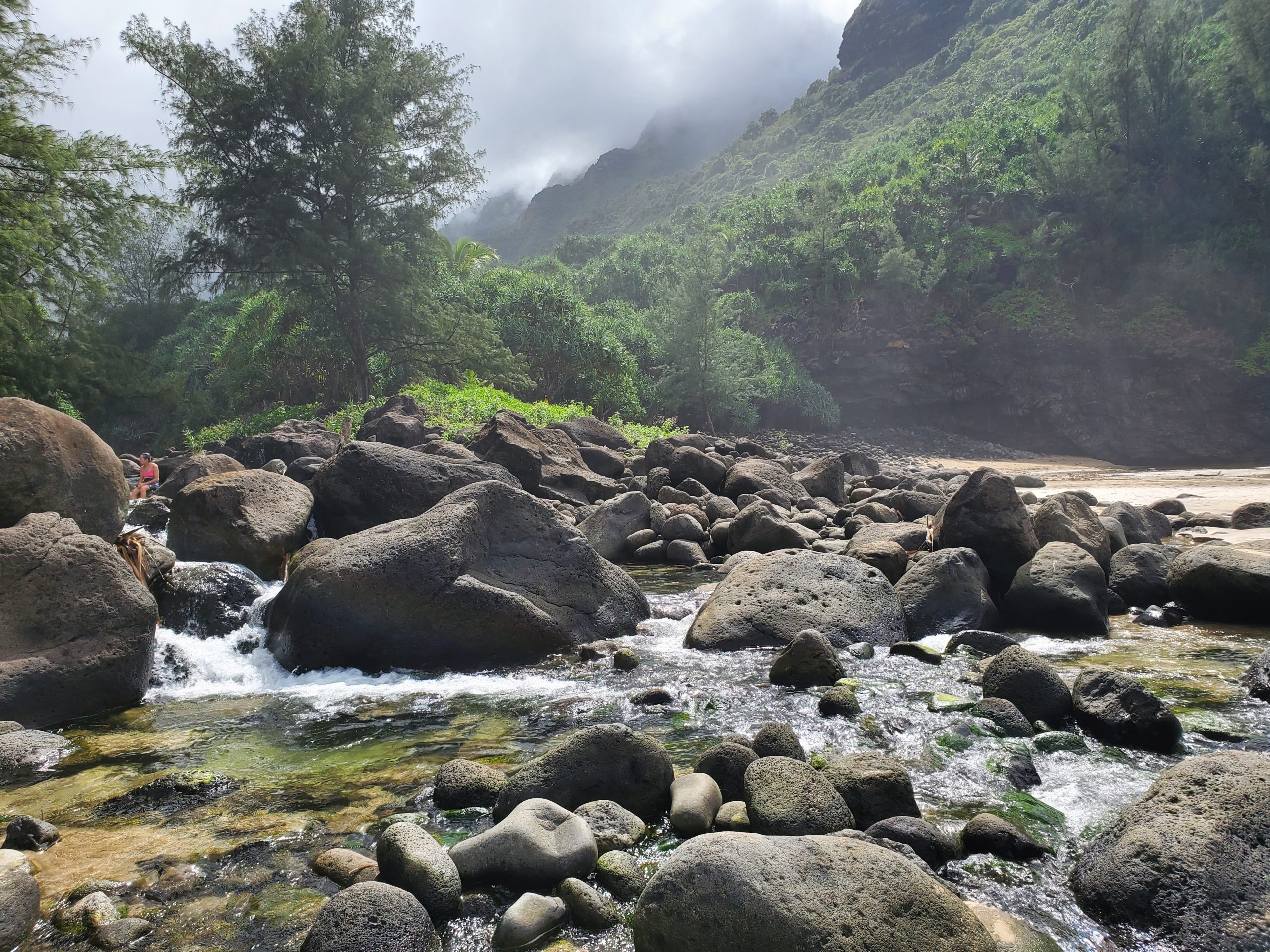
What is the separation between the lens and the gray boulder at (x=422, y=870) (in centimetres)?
325

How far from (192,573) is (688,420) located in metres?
29.4

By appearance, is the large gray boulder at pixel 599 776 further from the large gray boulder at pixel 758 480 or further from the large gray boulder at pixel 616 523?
the large gray boulder at pixel 758 480

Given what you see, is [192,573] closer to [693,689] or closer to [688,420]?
[693,689]

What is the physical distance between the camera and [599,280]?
58.4m

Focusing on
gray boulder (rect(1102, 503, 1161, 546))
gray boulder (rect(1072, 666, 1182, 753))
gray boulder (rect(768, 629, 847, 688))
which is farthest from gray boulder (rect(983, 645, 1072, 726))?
gray boulder (rect(1102, 503, 1161, 546))

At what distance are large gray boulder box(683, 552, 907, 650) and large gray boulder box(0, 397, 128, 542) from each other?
592cm

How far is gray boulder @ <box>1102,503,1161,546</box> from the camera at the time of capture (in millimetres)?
11000

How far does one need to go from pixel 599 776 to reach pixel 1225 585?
21.0 ft

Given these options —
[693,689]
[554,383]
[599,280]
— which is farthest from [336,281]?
[599,280]

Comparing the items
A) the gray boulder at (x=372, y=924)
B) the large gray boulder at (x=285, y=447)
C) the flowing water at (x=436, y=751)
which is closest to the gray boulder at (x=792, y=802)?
the flowing water at (x=436, y=751)

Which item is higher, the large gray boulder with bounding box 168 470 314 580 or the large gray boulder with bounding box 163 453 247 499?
the large gray boulder with bounding box 163 453 247 499

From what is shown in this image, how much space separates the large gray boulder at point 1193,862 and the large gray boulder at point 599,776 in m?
1.90

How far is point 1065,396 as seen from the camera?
1464 inches

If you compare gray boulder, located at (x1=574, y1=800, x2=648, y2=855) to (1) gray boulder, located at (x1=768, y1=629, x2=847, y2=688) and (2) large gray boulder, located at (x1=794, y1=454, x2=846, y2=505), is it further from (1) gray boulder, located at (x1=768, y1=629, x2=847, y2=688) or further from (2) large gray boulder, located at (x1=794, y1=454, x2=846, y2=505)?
(2) large gray boulder, located at (x1=794, y1=454, x2=846, y2=505)
